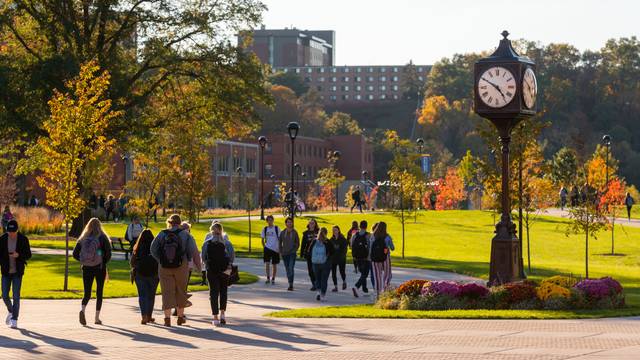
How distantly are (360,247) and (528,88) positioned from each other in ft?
22.1

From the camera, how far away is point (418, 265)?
1674 inches

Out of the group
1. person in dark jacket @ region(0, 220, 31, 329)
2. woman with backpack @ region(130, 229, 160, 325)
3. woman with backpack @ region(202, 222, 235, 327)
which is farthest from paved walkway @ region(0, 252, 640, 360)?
person in dark jacket @ region(0, 220, 31, 329)

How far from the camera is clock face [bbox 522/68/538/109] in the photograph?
24500mm

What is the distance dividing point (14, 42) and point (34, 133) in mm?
5179

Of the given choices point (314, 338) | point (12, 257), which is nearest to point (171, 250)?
point (12, 257)

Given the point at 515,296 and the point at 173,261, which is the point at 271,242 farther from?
the point at 173,261

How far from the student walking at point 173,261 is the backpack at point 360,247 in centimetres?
863

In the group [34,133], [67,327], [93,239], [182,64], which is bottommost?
[67,327]

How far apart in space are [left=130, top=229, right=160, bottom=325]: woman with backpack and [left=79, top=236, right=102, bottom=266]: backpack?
0.63 m

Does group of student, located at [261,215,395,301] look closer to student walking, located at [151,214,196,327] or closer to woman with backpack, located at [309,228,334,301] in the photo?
woman with backpack, located at [309,228,334,301]

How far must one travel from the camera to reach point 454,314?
22.0m

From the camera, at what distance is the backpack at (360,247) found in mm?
29312

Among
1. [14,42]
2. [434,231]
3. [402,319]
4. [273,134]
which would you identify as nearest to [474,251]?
[434,231]

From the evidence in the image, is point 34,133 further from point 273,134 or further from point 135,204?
point 273,134
